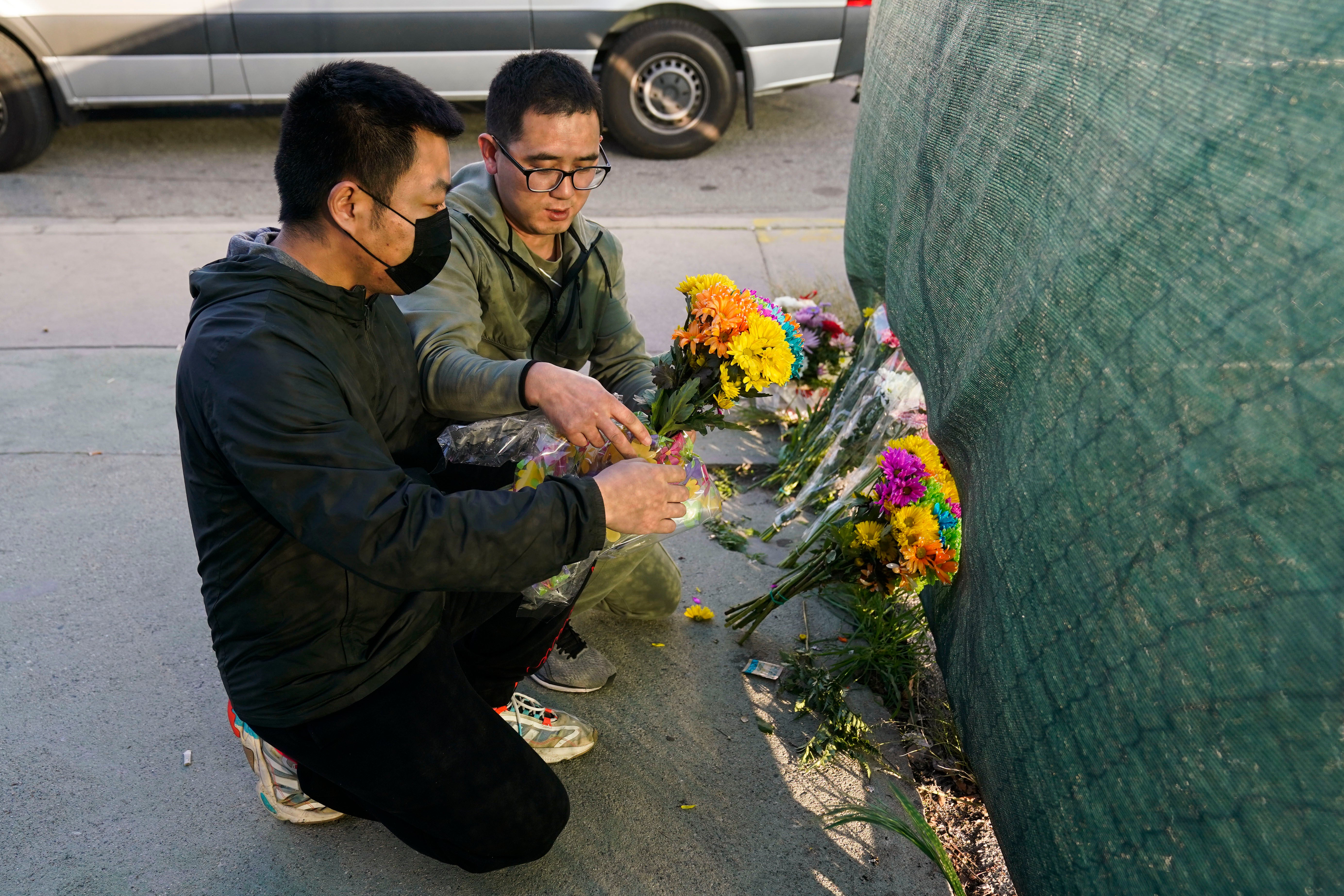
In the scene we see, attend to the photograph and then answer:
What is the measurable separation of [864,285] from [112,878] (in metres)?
2.59

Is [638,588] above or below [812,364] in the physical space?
below

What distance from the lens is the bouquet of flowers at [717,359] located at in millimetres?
2070

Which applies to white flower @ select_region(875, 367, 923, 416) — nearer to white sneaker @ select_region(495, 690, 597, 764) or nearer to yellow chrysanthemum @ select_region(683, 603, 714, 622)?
yellow chrysanthemum @ select_region(683, 603, 714, 622)

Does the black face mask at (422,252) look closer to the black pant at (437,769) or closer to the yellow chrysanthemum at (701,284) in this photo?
the yellow chrysanthemum at (701,284)

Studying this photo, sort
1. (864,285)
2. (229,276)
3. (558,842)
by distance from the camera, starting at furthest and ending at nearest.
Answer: (864,285)
(558,842)
(229,276)

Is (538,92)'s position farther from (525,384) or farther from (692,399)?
(692,399)

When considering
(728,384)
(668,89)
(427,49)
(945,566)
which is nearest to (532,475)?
(728,384)

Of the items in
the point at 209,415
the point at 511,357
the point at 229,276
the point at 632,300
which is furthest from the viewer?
the point at 632,300

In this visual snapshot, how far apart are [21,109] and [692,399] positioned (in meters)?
6.12

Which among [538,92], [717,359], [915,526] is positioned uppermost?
[538,92]

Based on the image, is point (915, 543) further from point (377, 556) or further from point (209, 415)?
point (209, 415)

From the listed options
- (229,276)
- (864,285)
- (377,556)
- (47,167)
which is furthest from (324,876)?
(47,167)

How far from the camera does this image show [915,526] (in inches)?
90.0

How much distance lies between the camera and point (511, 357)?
2682 millimetres
